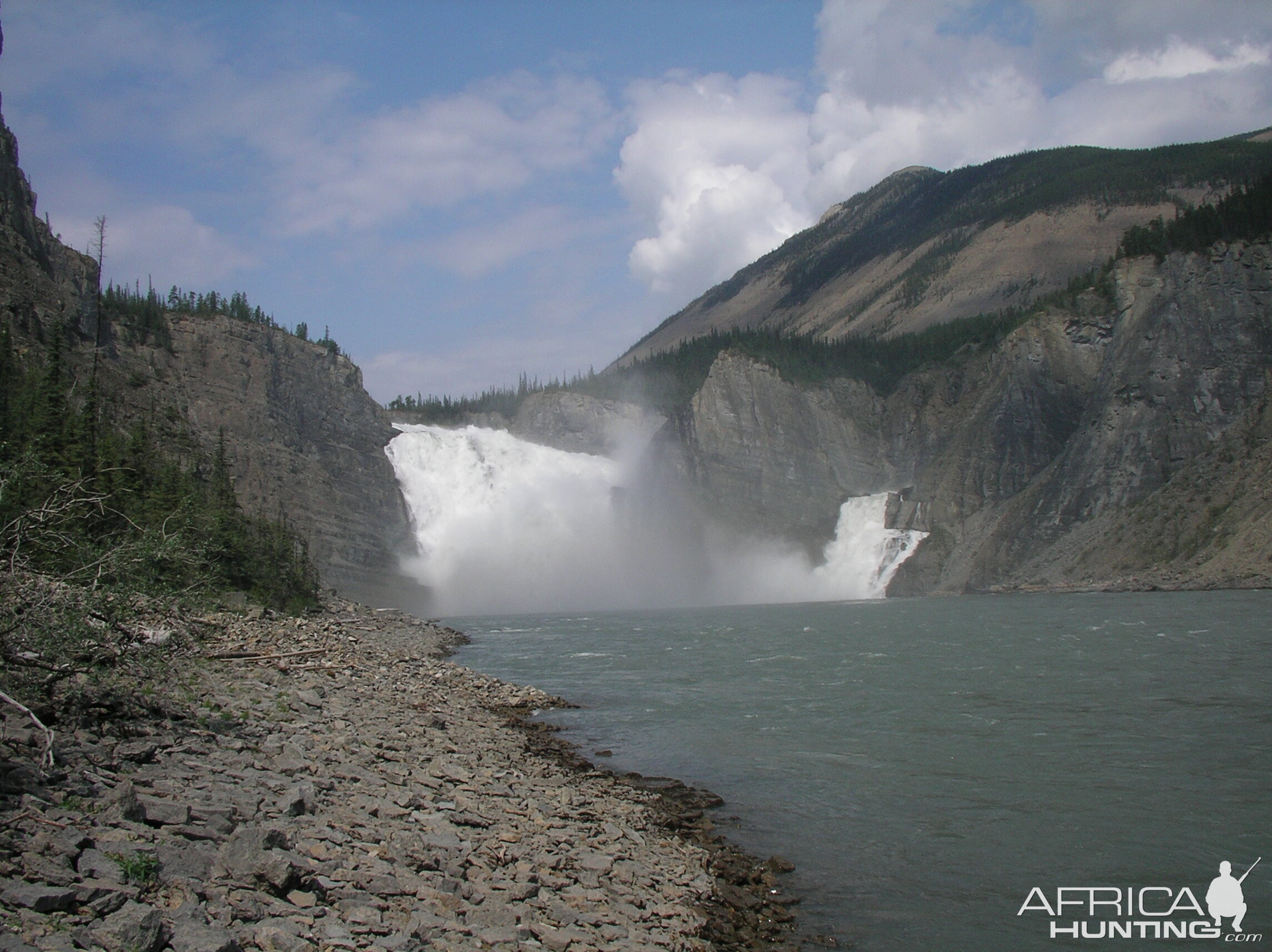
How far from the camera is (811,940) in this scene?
29.8 ft

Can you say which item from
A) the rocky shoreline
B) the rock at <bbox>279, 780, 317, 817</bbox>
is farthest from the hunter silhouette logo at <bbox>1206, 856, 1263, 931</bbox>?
the rock at <bbox>279, 780, 317, 817</bbox>

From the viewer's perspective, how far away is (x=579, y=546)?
10219 centimetres

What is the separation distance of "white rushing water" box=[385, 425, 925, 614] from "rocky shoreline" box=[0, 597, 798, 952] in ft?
249

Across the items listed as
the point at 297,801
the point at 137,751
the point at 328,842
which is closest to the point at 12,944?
the point at 328,842

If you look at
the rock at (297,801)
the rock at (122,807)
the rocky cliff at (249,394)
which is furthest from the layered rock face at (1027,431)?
the rock at (122,807)

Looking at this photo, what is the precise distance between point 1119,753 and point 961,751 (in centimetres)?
271

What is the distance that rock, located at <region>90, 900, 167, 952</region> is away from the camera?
5.70 metres

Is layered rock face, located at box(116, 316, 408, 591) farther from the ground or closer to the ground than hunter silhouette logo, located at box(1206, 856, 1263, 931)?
farther from the ground

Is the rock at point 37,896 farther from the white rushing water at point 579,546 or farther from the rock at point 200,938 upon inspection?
the white rushing water at point 579,546

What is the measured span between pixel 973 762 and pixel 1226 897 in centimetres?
615

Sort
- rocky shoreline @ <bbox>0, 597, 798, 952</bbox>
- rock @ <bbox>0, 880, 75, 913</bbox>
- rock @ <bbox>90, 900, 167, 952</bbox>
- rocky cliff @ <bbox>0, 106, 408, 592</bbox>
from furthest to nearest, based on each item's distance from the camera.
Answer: rocky cliff @ <bbox>0, 106, 408, 592</bbox>
rocky shoreline @ <bbox>0, 597, 798, 952</bbox>
rock @ <bbox>0, 880, 75, 913</bbox>
rock @ <bbox>90, 900, 167, 952</bbox>

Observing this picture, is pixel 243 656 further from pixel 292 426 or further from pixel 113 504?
pixel 292 426

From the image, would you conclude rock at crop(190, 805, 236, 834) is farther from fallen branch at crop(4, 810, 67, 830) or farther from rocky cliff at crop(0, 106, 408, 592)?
rocky cliff at crop(0, 106, 408, 592)


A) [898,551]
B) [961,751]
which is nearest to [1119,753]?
[961,751]
